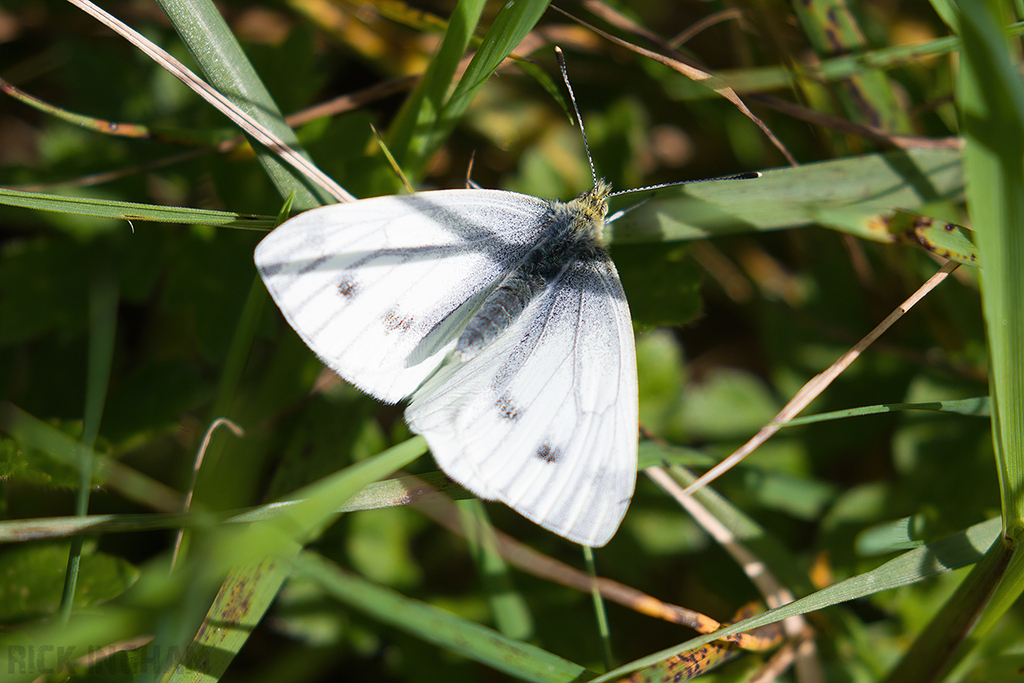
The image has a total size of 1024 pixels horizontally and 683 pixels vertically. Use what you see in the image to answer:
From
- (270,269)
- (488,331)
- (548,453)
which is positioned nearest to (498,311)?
(488,331)

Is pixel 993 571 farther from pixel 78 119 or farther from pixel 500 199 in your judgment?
pixel 78 119

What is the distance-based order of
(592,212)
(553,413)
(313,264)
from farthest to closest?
1. (592,212)
2. (553,413)
3. (313,264)

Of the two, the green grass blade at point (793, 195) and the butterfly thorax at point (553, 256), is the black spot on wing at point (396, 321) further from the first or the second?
the green grass blade at point (793, 195)

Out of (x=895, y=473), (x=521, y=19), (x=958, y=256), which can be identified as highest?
(x=521, y=19)

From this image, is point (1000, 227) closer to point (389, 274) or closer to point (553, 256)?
point (553, 256)

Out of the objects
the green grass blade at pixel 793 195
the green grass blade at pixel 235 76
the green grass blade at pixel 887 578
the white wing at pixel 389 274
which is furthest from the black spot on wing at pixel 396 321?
the green grass blade at pixel 887 578

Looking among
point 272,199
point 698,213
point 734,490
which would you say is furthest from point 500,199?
point 734,490
